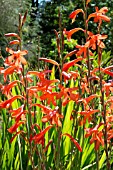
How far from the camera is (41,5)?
18.6 metres

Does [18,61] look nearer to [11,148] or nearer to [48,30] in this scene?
[11,148]

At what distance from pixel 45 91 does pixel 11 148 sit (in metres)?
1.35

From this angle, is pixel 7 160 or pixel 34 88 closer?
pixel 34 88

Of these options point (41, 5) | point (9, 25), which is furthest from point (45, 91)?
point (41, 5)

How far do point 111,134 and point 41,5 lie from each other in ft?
56.8

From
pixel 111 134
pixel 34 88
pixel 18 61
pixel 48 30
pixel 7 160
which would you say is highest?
pixel 18 61

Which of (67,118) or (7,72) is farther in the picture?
(67,118)

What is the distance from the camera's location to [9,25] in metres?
11.6

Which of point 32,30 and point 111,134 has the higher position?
point 111,134

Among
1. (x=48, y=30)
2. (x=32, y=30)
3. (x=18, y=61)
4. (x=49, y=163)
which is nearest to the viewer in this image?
(x=18, y=61)

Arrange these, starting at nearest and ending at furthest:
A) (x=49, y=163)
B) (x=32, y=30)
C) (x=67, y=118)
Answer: (x=49, y=163)
(x=67, y=118)
(x=32, y=30)

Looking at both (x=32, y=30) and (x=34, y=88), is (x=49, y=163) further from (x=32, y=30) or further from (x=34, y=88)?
(x=32, y=30)

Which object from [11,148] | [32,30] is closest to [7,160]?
[11,148]


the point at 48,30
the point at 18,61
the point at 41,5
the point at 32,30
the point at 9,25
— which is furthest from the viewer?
the point at 41,5
